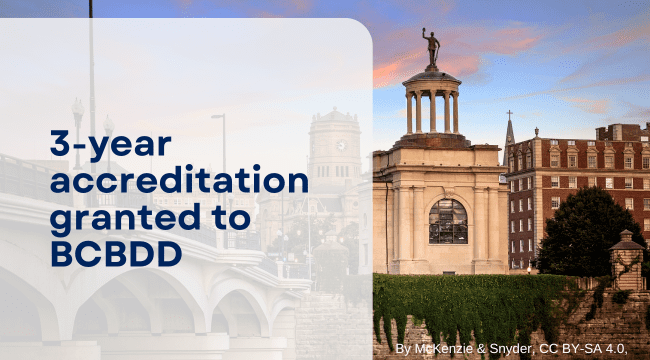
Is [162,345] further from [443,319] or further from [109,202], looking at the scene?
[109,202]


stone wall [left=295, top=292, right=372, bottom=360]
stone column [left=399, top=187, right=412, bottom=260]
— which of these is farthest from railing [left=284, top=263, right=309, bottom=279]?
stone column [left=399, top=187, right=412, bottom=260]

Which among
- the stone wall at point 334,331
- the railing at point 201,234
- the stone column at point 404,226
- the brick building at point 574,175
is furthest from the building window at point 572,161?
the railing at point 201,234

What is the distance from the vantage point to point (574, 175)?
10700cm

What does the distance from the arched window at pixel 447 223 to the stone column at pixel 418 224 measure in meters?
1.01

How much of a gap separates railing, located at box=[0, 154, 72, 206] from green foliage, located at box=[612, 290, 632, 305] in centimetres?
3748

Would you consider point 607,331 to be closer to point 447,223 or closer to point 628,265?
point 628,265

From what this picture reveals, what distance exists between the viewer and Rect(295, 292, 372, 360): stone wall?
59.2 metres

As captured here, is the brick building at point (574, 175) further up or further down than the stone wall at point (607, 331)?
further up

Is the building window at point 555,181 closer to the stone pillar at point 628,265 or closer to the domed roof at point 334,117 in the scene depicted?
the domed roof at point 334,117

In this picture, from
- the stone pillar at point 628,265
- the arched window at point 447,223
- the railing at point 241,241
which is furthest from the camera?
the arched window at point 447,223

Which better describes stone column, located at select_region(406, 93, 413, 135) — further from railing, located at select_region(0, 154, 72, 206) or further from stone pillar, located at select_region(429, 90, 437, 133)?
railing, located at select_region(0, 154, 72, 206)

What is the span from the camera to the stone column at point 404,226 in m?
61.9

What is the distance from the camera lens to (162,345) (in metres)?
54.2

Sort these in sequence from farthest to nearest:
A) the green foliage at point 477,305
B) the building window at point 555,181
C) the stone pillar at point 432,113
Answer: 1. the building window at point 555,181
2. the stone pillar at point 432,113
3. the green foliage at point 477,305
